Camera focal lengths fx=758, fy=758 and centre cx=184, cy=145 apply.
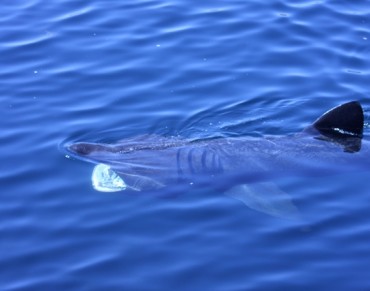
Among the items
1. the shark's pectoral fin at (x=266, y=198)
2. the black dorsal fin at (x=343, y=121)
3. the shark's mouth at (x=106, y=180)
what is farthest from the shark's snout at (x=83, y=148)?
the black dorsal fin at (x=343, y=121)

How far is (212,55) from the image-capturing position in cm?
1227

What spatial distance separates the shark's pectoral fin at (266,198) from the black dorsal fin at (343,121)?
44.8 inches

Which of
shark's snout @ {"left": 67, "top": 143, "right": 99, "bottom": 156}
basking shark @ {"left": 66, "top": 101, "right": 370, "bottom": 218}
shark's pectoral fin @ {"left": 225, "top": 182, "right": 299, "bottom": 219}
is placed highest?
shark's snout @ {"left": 67, "top": 143, "right": 99, "bottom": 156}

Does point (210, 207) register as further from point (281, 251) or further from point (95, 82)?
point (95, 82)

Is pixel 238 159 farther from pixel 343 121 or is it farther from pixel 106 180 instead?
pixel 106 180

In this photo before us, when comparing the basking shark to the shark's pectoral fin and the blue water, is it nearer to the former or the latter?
the shark's pectoral fin

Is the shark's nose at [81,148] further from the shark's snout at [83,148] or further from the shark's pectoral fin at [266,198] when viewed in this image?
the shark's pectoral fin at [266,198]

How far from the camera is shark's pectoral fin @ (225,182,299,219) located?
8.34 m

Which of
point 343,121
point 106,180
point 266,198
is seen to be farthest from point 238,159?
point 106,180

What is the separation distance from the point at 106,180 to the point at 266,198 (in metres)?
1.88

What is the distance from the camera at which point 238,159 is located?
9.26m

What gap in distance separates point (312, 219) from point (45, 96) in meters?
4.78

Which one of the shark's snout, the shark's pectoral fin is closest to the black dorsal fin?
the shark's pectoral fin

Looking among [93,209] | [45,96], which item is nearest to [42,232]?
[93,209]
